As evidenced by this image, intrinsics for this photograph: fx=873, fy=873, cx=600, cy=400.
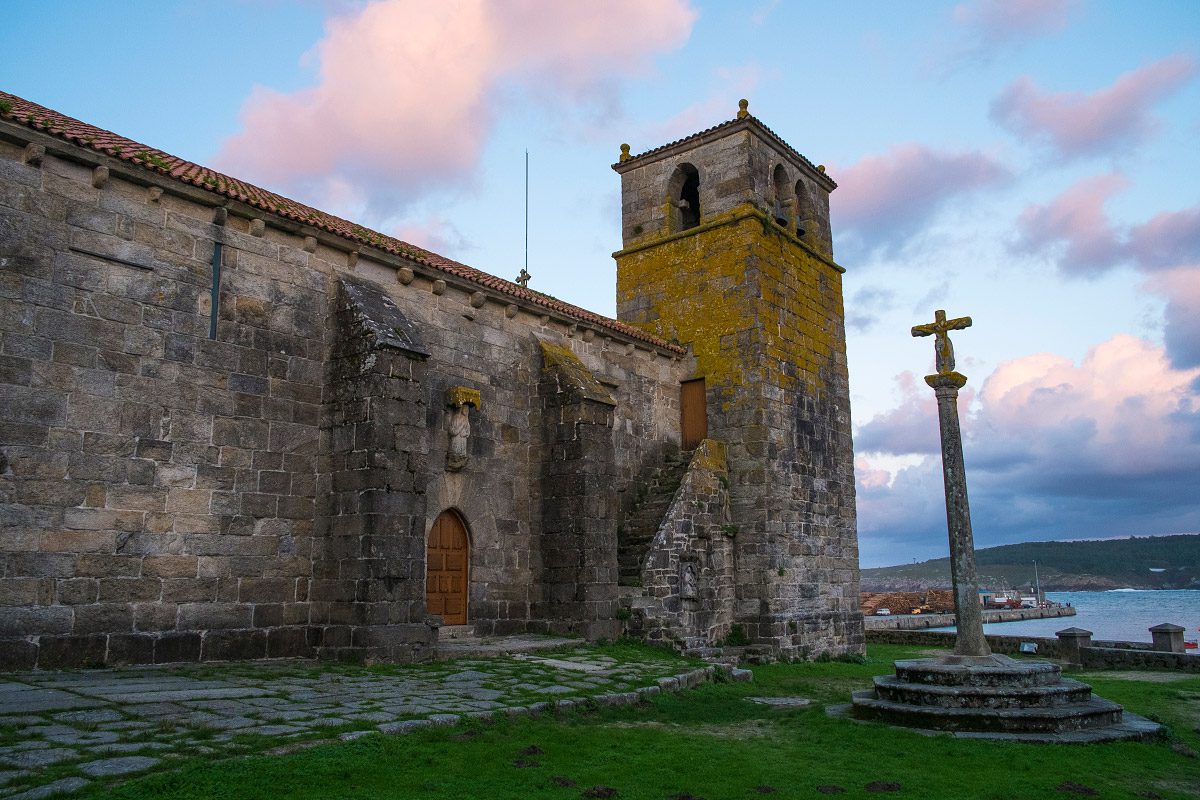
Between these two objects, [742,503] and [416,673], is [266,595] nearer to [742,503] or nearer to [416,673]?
[416,673]

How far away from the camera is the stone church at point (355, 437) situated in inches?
373

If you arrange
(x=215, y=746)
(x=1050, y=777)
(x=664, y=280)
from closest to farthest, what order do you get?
(x=215, y=746) < (x=1050, y=777) < (x=664, y=280)

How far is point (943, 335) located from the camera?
38.5ft

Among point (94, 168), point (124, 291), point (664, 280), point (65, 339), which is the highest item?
point (664, 280)

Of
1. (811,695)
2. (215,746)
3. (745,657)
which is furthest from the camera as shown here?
(745,657)

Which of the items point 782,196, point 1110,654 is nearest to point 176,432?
point 782,196

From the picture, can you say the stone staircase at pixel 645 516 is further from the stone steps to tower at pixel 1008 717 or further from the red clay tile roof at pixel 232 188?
the stone steps to tower at pixel 1008 717

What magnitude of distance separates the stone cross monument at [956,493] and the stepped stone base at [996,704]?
18.1 inches

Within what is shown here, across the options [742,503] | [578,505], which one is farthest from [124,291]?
[742,503]

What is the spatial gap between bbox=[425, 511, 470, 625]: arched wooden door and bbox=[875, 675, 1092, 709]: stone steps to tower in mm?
6740

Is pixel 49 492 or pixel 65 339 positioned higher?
pixel 65 339

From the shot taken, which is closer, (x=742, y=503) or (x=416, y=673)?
(x=416, y=673)

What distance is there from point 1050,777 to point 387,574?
7452 mm

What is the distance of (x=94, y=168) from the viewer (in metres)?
10.1
